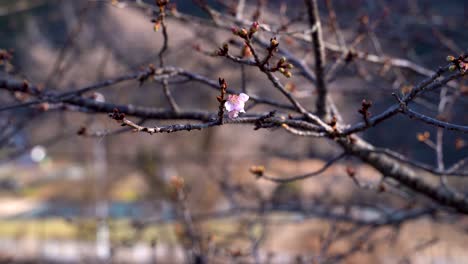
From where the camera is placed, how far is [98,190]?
453 inches

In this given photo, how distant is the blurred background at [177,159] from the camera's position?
5.80m

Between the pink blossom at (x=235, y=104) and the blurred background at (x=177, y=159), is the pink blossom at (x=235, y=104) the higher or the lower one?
the lower one

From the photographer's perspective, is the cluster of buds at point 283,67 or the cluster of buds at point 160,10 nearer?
the cluster of buds at point 283,67

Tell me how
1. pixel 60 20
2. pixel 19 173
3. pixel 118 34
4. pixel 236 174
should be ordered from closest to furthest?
pixel 236 174 < pixel 118 34 < pixel 60 20 < pixel 19 173

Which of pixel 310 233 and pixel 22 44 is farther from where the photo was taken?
pixel 22 44

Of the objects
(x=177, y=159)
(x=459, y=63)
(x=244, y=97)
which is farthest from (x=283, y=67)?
(x=177, y=159)

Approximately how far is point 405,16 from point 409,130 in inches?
107

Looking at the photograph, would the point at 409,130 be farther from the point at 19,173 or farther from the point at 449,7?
the point at 19,173

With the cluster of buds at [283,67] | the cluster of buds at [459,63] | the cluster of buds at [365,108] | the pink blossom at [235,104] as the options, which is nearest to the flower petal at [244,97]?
the pink blossom at [235,104]

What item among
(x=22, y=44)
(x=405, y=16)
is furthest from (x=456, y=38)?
(x=22, y=44)

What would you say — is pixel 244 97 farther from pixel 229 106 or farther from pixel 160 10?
pixel 160 10

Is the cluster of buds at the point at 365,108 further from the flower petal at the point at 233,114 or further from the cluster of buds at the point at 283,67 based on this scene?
Answer: the flower petal at the point at 233,114

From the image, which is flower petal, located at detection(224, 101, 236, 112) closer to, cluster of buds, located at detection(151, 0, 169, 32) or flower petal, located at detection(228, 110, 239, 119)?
flower petal, located at detection(228, 110, 239, 119)

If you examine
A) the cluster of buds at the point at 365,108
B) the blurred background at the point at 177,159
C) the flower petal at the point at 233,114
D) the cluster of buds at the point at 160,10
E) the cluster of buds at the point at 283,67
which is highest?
the blurred background at the point at 177,159
